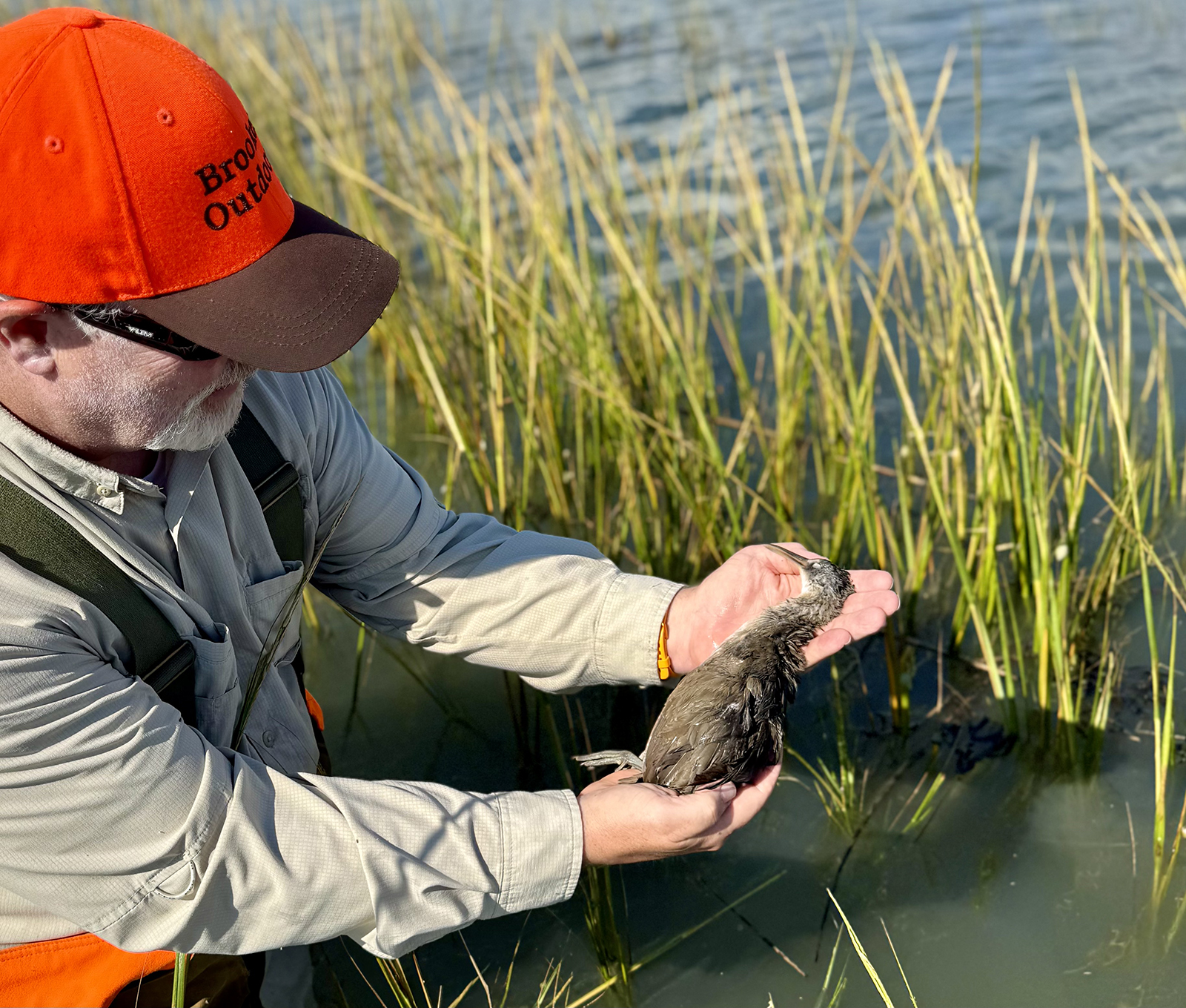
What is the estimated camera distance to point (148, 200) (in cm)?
164

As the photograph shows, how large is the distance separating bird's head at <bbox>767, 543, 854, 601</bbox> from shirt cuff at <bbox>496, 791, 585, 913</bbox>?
0.86 metres

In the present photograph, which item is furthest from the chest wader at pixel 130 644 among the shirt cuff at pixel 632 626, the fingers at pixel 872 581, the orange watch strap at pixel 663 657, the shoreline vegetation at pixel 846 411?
the fingers at pixel 872 581

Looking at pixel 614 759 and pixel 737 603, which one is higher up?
pixel 737 603

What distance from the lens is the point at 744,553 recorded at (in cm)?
253

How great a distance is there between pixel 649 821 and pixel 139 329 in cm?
120

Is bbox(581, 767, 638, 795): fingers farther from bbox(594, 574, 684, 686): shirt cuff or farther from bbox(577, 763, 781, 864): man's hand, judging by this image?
bbox(577, 763, 781, 864): man's hand

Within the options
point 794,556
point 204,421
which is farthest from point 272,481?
point 794,556

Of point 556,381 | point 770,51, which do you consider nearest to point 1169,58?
point 770,51

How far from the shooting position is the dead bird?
7.08 ft

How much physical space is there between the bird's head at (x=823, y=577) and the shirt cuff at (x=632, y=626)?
310 millimetres

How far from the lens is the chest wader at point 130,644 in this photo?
168 cm

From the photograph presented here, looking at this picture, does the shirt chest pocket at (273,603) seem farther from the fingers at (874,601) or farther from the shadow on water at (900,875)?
the fingers at (874,601)

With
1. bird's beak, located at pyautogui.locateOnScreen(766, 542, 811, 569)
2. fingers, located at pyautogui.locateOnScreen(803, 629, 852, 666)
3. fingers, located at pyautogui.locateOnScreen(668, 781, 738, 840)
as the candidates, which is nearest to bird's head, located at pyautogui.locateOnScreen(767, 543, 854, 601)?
bird's beak, located at pyautogui.locateOnScreen(766, 542, 811, 569)

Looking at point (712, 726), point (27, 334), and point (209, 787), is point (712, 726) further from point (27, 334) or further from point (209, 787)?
point (27, 334)
